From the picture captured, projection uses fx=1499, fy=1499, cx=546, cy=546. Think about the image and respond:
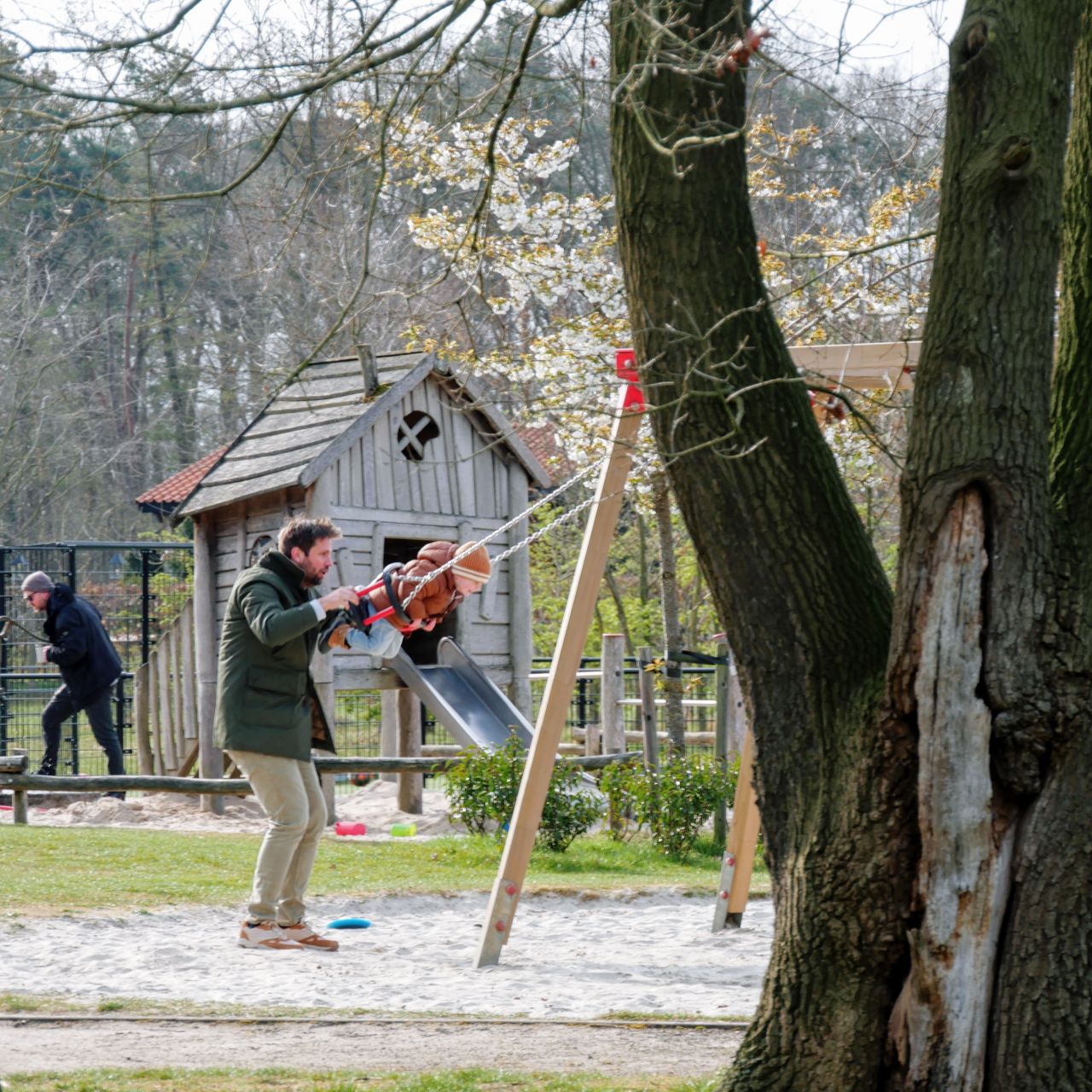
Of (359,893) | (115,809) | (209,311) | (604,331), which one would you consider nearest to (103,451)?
(209,311)

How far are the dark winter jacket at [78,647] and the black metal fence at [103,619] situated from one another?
2.91 ft

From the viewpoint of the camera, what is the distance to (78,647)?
1420cm

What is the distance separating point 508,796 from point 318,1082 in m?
6.92

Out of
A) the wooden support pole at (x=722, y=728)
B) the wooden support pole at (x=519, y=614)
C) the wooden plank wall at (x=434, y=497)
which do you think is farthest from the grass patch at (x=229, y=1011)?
the wooden support pole at (x=519, y=614)

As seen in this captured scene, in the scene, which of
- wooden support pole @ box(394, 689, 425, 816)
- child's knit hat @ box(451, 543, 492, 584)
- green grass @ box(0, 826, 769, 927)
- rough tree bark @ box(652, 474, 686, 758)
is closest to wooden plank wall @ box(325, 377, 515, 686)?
wooden support pole @ box(394, 689, 425, 816)

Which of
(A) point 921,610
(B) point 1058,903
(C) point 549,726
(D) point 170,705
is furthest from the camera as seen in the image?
(D) point 170,705

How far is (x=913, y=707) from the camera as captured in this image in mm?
4031

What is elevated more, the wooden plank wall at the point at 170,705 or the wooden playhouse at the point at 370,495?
the wooden playhouse at the point at 370,495

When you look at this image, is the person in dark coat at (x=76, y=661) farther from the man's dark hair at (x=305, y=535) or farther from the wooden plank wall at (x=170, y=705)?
the man's dark hair at (x=305, y=535)

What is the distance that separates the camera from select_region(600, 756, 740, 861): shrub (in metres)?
11.7

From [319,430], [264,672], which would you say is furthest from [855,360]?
[319,430]

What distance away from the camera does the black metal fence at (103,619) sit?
16.7 metres

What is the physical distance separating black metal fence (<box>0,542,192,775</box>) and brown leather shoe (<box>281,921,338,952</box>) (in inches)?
324

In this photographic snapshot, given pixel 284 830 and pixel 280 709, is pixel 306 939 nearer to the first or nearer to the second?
pixel 284 830
